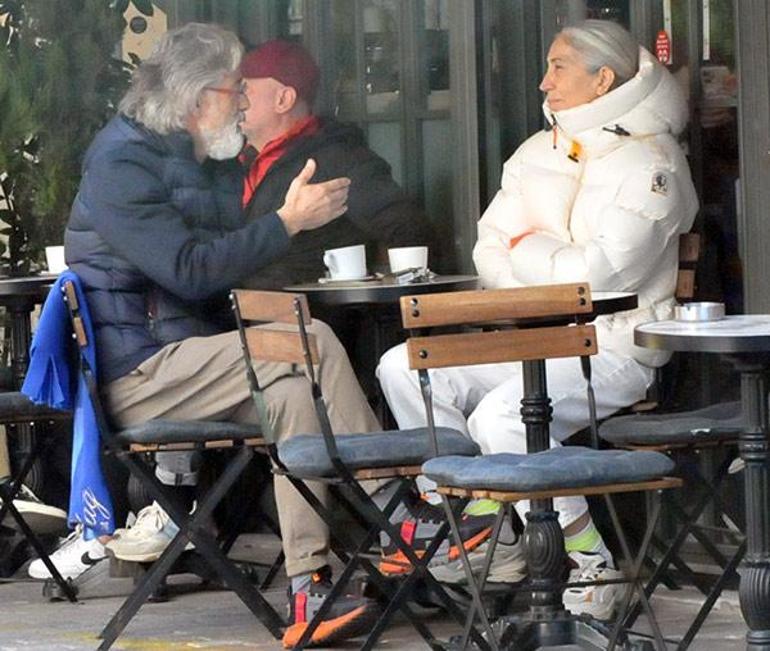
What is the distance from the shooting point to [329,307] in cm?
812

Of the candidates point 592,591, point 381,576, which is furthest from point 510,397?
point 381,576

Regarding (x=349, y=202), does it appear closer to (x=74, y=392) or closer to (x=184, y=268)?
(x=184, y=268)

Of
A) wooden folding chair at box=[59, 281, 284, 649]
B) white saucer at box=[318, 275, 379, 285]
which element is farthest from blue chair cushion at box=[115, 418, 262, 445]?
white saucer at box=[318, 275, 379, 285]

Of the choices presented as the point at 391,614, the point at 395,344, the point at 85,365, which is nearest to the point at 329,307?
the point at 395,344

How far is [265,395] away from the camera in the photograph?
265 inches

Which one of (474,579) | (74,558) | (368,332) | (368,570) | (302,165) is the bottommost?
(74,558)

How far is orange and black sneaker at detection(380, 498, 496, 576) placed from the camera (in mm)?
6660

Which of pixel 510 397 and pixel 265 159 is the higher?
pixel 265 159

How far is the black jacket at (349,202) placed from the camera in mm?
8062

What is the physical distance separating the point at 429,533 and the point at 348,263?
121 cm

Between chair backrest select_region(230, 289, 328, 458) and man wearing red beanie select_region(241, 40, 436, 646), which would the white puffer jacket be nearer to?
man wearing red beanie select_region(241, 40, 436, 646)

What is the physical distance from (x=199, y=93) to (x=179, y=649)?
1973 mm

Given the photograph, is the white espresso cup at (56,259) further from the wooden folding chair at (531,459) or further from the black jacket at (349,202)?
the wooden folding chair at (531,459)

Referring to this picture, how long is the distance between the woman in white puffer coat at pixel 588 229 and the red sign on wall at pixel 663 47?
159mm
